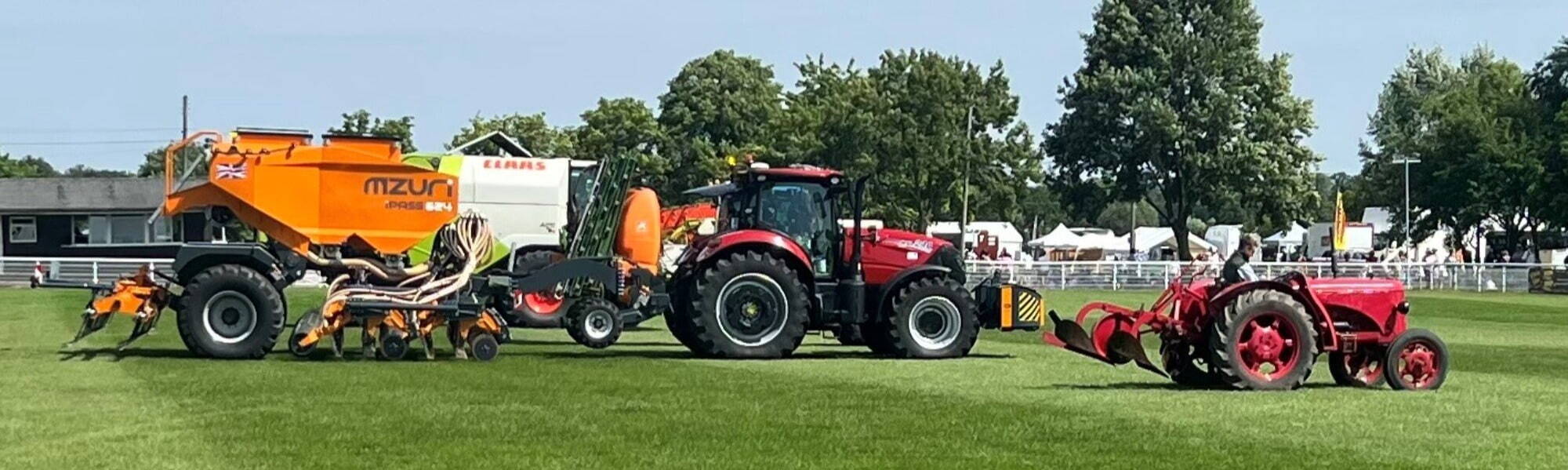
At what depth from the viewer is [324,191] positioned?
2292 centimetres

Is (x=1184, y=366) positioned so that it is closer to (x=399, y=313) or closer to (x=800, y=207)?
(x=800, y=207)

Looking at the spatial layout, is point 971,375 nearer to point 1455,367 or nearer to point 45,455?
point 1455,367

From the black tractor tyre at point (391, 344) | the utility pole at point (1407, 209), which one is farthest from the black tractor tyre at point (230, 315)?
the utility pole at point (1407, 209)

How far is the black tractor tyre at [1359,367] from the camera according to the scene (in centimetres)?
1683

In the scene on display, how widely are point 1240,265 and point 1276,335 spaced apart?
89 centimetres

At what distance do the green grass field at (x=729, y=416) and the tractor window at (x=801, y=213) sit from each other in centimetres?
189

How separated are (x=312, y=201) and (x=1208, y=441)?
1352cm

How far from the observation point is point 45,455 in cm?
1113

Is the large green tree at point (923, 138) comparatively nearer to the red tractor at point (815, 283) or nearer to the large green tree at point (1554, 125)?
the large green tree at point (1554, 125)

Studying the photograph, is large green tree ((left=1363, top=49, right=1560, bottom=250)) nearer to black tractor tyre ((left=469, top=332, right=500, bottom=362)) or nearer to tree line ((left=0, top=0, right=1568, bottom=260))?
tree line ((left=0, top=0, right=1568, bottom=260))

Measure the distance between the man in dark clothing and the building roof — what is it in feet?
161

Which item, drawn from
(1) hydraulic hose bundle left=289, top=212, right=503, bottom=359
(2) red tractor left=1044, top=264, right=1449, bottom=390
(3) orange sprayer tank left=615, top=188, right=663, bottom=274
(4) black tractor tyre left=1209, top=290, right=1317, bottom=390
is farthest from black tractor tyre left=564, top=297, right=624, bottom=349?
(4) black tractor tyre left=1209, top=290, right=1317, bottom=390

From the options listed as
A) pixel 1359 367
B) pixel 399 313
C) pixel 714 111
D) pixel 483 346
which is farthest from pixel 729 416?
pixel 714 111

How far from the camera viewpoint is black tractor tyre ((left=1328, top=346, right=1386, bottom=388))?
16.8 meters
